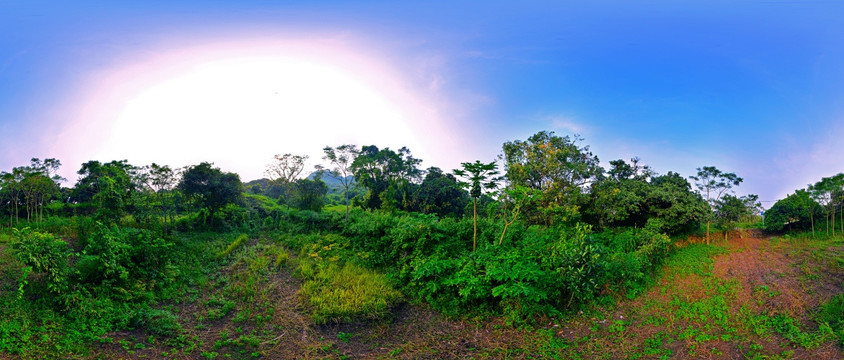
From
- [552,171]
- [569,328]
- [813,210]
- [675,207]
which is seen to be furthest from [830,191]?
[569,328]

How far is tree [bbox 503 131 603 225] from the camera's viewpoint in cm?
1318

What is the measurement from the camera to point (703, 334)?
659 cm

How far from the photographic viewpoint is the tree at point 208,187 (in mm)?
15375

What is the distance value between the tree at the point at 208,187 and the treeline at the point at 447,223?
5 cm

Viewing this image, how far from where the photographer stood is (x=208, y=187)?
1556 cm

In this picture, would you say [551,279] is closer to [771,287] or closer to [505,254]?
[505,254]

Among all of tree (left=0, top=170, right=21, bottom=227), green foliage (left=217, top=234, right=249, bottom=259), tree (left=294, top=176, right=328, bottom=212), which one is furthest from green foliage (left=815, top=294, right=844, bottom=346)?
tree (left=0, top=170, right=21, bottom=227)

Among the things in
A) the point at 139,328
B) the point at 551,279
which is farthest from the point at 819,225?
the point at 139,328

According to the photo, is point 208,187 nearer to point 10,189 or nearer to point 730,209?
point 10,189

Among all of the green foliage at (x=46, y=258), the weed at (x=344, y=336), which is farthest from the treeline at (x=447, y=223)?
the weed at (x=344, y=336)

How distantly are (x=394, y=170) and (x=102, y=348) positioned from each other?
716 inches

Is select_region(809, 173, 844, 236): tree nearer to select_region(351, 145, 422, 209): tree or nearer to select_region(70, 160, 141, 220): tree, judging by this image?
select_region(351, 145, 422, 209): tree

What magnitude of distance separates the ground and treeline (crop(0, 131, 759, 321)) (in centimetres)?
57

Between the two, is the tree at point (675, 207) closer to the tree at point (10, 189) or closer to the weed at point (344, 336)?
the weed at point (344, 336)
